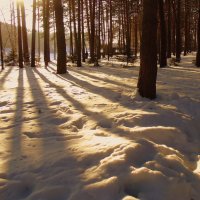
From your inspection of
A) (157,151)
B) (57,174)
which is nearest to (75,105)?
(157,151)

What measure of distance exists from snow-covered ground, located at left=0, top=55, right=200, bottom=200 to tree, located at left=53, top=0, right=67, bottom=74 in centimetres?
616

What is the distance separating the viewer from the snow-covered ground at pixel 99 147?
3770mm

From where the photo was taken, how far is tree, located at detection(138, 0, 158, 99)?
26.3 ft

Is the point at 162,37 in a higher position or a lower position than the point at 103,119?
higher

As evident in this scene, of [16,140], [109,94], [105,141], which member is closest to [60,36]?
[109,94]

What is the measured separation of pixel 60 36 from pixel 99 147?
10.4 meters

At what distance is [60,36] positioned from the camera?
1438 cm

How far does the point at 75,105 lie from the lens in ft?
25.0

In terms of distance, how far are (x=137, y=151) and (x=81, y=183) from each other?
1157 millimetres

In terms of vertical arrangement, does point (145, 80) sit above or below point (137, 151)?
above

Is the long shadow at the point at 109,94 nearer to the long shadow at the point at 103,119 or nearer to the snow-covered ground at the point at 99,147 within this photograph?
the snow-covered ground at the point at 99,147

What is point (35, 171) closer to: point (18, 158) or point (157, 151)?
point (18, 158)

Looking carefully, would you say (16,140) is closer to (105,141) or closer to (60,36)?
(105,141)

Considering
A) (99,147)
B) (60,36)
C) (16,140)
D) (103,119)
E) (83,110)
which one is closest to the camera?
(99,147)
